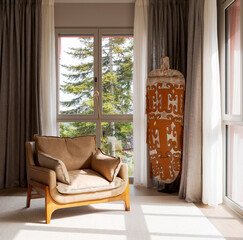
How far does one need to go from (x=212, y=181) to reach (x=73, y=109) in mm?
2213

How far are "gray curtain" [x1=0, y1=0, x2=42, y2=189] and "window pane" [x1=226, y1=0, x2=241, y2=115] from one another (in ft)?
8.12

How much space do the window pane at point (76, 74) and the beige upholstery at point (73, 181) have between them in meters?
1.05

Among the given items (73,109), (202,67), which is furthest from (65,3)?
(202,67)

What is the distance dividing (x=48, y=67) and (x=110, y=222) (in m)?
2.44

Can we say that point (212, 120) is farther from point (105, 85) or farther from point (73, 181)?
point (105, 85)

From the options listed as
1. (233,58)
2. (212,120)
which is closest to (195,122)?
(212,120)

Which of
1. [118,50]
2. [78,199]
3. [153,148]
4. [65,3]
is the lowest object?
[78,199]

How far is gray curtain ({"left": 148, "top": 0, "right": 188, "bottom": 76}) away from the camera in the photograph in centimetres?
448

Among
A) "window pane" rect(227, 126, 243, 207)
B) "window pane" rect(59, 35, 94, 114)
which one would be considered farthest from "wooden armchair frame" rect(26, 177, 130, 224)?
"window pane" rect(59, 35, 94, 114)

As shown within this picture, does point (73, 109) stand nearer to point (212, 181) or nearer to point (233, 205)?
point (212, 181)

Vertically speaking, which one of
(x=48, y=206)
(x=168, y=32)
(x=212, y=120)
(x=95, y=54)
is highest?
(x=168, y=32)

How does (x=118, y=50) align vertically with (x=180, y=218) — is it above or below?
above

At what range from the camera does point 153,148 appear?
4164mm

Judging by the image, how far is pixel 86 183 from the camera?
10.3ft
